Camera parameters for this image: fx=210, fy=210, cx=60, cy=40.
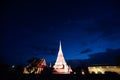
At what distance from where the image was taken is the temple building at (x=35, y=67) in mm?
52231

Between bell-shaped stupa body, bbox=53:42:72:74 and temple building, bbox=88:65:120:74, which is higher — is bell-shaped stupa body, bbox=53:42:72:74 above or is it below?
above

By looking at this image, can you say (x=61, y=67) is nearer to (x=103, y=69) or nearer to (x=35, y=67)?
(x=35, y=67)

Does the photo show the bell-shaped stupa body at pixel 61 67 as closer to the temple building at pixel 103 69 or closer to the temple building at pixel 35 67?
the temple building at pixel 35 67

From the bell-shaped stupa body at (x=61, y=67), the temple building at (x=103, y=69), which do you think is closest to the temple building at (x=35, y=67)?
the bell-shaped stupa body at (x=61, y=67)

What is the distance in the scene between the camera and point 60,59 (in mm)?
68188

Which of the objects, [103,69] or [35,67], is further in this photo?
[103,69]

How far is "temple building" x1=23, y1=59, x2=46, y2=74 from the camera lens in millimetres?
52231

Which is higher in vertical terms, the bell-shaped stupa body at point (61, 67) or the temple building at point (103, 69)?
the bell-shaped stupa body at point (61, 67)

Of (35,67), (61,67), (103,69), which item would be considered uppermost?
(61,67)

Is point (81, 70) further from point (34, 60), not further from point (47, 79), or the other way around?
point (47, 79)

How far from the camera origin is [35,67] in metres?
52.7

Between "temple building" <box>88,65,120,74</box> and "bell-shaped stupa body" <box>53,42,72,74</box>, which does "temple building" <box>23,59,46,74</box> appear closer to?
"bell-shaped stupa body" <box>53,42,72,74</box>

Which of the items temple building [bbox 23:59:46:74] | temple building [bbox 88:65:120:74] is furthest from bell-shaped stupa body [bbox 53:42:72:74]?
temple building [bbox 88:65:120:74]

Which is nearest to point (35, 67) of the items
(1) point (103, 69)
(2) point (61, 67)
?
(2) point (61, 67)
